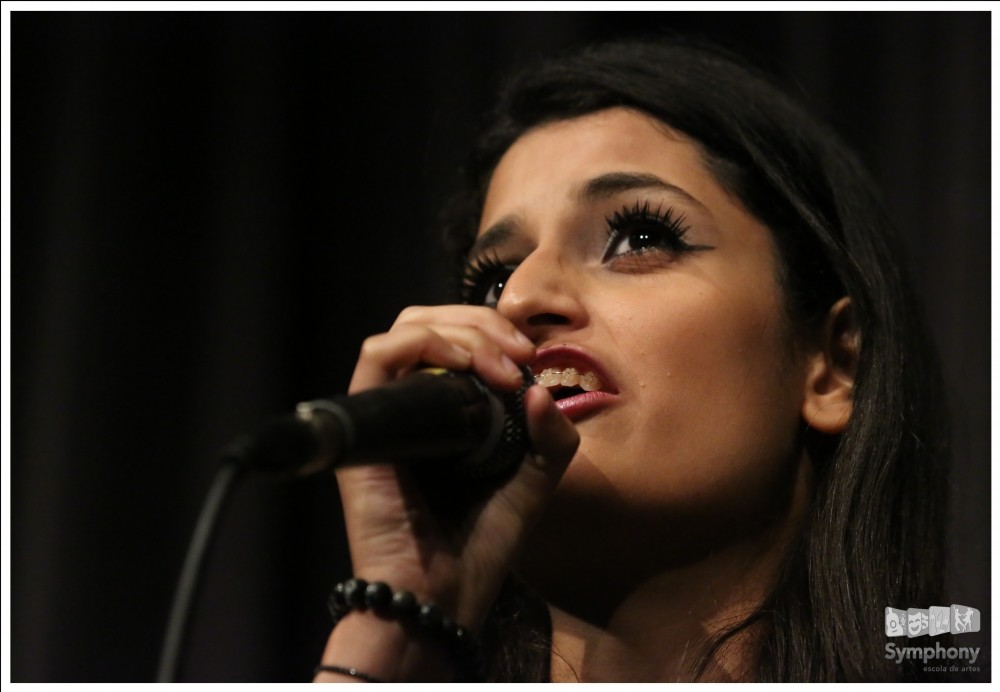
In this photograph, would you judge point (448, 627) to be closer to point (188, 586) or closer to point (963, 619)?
point (188, 586)

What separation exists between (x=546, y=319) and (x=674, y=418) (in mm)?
186

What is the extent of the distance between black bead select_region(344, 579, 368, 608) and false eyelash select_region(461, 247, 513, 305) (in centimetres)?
56

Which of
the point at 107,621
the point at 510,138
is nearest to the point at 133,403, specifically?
the point at 107,621

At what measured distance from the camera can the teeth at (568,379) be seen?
1138mm

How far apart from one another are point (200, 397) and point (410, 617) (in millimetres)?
1026

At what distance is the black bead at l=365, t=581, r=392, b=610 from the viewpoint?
947mm

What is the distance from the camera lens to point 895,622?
119cm

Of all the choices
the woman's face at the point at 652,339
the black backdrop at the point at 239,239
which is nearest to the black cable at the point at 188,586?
the woman's face at the point at 652,339

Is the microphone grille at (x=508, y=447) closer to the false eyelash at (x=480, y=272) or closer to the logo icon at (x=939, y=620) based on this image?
the false eyelash at (x=480, y=272)

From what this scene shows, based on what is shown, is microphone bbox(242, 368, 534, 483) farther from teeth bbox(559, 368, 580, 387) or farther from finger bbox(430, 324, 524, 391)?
teeth bbox(559, 368, 580, 387)

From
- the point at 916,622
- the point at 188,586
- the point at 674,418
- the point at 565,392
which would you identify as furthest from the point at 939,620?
the point at 188,586

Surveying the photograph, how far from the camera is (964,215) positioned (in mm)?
1731

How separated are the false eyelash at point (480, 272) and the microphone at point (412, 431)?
0.45m

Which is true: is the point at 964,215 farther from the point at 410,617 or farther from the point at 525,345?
the point at 410,617
